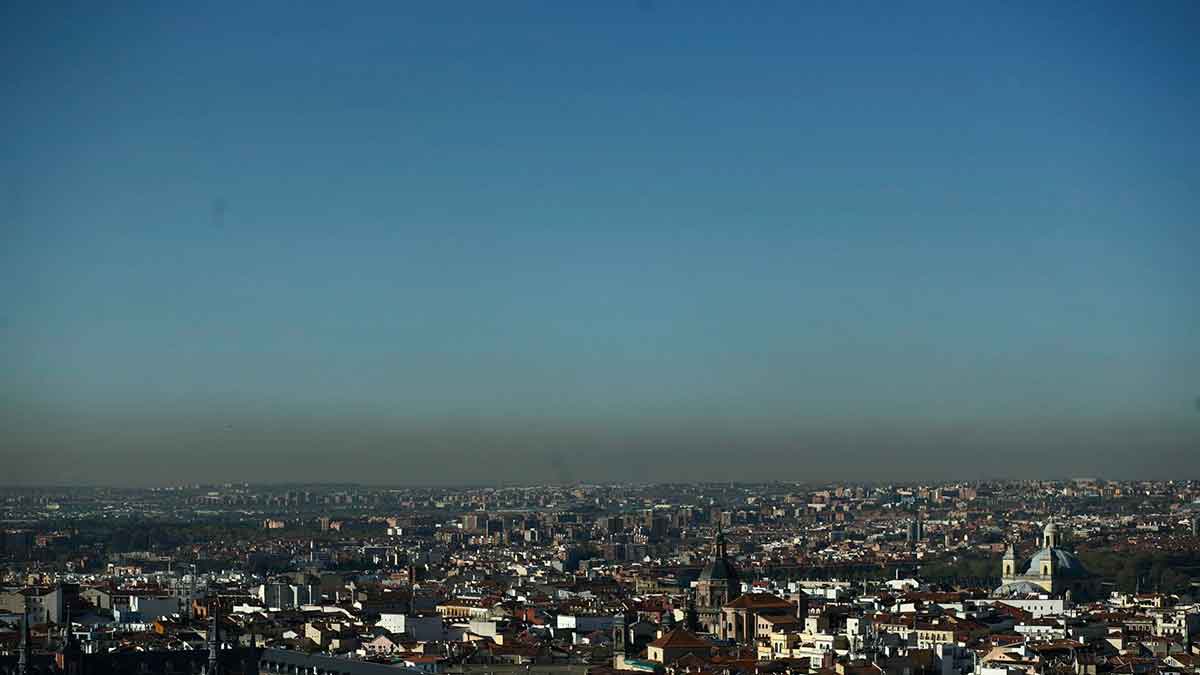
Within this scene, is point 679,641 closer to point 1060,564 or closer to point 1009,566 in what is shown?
point 1060,564

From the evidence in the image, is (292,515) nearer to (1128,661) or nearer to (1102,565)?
(1102,565)

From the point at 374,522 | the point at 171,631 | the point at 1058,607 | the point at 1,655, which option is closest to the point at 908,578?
the point at 1058,607

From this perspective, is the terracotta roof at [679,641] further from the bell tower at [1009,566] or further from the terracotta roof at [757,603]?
the bell tower at [1009,566]

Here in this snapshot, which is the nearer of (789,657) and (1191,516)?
(789,657)

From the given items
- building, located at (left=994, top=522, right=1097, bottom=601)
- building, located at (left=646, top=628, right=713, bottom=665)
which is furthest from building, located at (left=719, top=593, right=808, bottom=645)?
building, located at (left=994, top=522, right=1097, bottom=601)

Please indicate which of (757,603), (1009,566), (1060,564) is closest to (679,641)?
(757,603)

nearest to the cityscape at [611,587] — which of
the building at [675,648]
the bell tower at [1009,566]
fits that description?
the building at [675,648]
